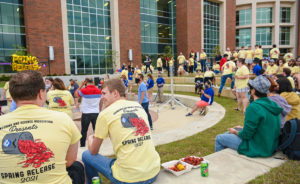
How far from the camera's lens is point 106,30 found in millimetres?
27938

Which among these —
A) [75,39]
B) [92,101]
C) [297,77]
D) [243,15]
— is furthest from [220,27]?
[92,101]

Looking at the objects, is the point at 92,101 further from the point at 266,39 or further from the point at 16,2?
the point at 266,39

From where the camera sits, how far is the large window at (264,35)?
4138 cm

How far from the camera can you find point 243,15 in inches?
1646

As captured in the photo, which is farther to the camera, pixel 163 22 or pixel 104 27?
pixel 163 22

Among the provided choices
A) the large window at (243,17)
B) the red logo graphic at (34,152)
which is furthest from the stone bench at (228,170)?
the large window at (243,17)

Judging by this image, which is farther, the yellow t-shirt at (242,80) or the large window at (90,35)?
the large window at (90,35)

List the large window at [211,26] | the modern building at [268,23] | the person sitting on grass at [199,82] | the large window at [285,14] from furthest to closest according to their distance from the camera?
the large window at [285,14] < the modern building at [268,23] < the large window at [211,26] < the person sitting on grass at [199,82]

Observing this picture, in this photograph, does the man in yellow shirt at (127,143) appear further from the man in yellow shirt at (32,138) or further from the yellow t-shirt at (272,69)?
the yellow t-shirt at (272,69)

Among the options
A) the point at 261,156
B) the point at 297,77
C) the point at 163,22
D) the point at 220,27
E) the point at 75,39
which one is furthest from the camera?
the point at 220,27

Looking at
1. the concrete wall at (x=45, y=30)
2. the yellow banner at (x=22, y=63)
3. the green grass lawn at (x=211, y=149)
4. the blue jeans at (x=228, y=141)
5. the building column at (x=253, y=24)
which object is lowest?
the green grass lawn at (x=211, y=149)

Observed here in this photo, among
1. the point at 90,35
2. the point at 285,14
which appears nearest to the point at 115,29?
the point at 90,35

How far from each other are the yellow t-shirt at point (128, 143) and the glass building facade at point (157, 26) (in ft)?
97.9

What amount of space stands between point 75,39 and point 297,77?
75.1 feet
